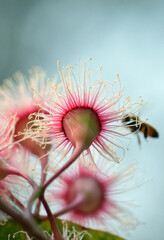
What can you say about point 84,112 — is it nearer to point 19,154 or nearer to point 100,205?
point 19,154

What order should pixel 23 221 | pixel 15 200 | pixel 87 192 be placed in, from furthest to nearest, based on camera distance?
pixel 87 192
pixel 15 200
pixel 23 221

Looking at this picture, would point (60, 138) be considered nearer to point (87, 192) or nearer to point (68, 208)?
point (68, 208)

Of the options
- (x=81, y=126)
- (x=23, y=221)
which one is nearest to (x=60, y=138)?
(x=81, y=126)

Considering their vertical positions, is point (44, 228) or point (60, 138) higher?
point (60, 138)

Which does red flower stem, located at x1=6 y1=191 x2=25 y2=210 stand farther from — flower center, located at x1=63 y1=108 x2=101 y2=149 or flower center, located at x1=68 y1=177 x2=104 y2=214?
flower center, located at x1=68 y1=177 x2=104 y2=214

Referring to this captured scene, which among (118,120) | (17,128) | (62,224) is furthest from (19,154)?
(118,120)

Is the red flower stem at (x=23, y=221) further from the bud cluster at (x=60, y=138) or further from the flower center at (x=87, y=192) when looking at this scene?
the flower center at (x=87, y=192)

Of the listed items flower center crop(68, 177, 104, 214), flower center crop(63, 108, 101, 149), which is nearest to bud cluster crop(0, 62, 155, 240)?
flower center crop(63, 108, 101, 149)

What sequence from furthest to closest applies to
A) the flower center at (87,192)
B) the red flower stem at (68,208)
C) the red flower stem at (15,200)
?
the flower center at (87,192)
the red flower stem at (68,208)
the red flower stem at (15,200)

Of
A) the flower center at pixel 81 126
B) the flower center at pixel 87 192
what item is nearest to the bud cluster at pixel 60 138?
the flower center at pixel 81 126
